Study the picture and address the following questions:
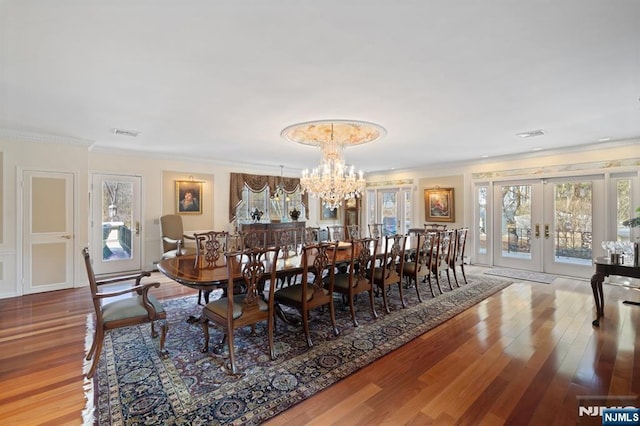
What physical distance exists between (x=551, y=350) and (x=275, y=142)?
14.7ft

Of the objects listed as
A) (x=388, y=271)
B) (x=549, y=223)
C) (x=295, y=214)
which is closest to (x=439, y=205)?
(x=549, y=223)

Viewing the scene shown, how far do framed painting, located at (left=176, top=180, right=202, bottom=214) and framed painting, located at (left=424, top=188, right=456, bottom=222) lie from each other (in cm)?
568

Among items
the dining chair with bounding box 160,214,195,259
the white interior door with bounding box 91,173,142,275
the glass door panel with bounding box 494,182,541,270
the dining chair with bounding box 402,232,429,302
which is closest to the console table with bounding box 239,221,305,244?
the dining chair with bounding box 160,214,195,259

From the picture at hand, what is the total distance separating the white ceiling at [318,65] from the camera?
1767 mm

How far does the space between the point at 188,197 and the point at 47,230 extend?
244 centimetres

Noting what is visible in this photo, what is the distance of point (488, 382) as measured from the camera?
7.37ft

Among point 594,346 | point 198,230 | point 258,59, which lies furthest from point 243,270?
point 198,230

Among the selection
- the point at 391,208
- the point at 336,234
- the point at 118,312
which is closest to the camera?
the point at 118,312

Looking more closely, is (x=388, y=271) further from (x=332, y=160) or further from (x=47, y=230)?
(x=47, y=230)

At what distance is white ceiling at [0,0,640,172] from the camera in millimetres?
1767

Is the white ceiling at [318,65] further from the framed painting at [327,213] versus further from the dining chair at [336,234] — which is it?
the framed painting at [327,213]

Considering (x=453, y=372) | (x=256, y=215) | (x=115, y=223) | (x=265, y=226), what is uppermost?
(x=256, y=215)

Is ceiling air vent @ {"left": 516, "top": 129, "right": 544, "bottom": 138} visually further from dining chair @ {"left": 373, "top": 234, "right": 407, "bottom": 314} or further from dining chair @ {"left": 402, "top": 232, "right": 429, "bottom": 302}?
dining chair @ {"left": 373, "top": 234, "right": 407, "bottom": 314}

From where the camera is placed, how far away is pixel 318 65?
7.79 ft
